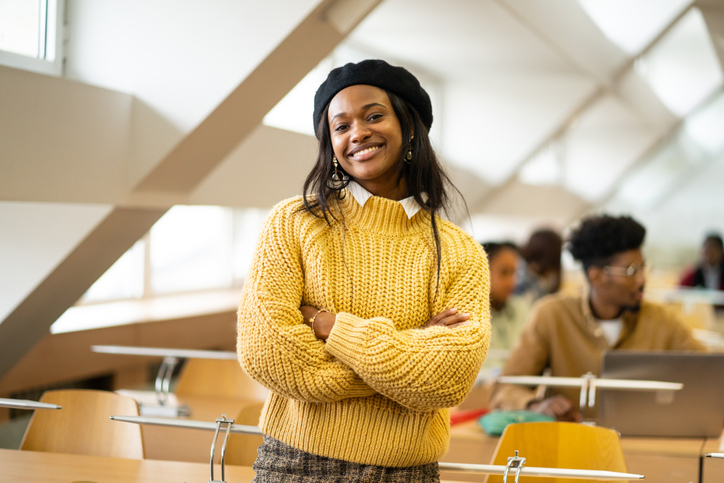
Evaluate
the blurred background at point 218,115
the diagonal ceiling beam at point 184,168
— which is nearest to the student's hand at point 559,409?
the blurred background at point 218,115

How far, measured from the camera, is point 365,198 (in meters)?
1.61

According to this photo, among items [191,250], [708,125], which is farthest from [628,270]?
[708,125]

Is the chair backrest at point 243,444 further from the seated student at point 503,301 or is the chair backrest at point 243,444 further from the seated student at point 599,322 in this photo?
the seated student at point 503,301

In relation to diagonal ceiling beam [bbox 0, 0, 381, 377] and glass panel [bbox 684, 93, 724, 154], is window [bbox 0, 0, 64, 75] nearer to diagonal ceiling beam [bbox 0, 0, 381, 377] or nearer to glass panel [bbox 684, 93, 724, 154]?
diagonal ceiling beam [bbox 0, 0, 381, 377]

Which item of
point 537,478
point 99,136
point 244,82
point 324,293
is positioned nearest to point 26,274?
point 99,136

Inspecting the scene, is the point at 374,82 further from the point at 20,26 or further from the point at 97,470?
the point at 20,26

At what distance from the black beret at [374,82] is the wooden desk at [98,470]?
1.18 meters

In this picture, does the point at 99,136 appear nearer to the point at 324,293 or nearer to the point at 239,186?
the point at 239,186

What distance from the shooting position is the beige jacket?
9.91 feet

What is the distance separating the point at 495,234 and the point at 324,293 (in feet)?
28.6

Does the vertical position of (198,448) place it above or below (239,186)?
below

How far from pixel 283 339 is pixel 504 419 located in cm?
149

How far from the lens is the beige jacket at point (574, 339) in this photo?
3.02 m

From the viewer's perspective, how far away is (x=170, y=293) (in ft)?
19.6
